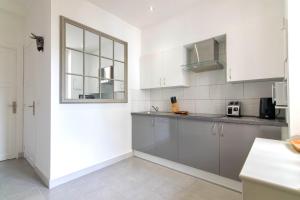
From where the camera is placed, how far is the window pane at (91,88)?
8.21 feet

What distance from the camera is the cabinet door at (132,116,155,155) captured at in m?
2.88

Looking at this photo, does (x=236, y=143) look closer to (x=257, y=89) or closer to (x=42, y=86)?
(x=257, y=89)

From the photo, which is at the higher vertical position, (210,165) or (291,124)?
(291,124)

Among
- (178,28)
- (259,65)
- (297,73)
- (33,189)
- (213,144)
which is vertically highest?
(178,28)

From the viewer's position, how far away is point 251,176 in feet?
2.19

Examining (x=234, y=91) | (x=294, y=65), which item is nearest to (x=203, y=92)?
(x=234, y=91)

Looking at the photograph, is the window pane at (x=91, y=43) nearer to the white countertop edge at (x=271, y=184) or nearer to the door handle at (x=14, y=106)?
the door handle at (x=14, y=106)

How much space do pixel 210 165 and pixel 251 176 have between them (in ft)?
5.31

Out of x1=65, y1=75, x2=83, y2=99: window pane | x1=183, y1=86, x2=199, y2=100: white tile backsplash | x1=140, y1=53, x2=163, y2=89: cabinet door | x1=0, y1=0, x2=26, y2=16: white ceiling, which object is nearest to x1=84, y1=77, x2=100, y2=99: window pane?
x1=65, y1=75, x2=83, y2=99: window pane

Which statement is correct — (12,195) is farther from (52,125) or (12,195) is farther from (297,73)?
(297,73)

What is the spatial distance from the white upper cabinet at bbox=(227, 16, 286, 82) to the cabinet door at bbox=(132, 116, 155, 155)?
1.52 metres

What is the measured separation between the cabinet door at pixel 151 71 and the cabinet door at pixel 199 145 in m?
1.04

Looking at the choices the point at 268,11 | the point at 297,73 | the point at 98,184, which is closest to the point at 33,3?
the point at 98,184

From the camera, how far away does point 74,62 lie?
2369 mm
